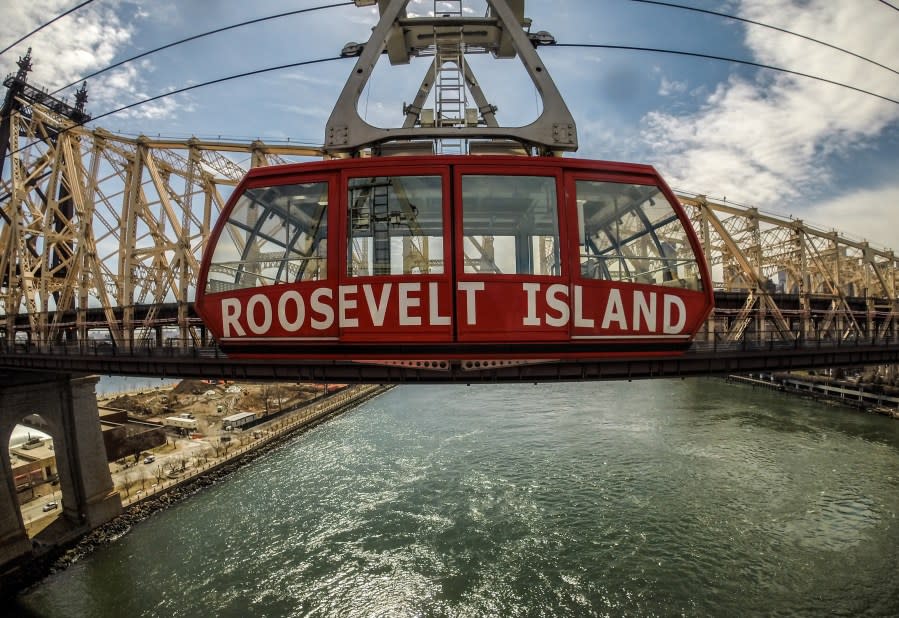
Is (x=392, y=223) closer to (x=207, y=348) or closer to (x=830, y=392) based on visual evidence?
→ (x=207, y=348)

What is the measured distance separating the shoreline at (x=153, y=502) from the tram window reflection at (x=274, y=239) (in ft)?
66.5

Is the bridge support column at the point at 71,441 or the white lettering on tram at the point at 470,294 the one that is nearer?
the white lettering on tram at the point at 470,294

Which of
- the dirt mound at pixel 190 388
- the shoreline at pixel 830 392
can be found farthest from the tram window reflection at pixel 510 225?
the dirt mound at pixel 190 388

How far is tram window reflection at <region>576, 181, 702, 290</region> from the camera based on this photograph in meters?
4.98

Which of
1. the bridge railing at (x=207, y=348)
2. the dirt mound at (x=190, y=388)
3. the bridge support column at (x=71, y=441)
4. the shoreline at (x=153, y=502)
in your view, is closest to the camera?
the bridge railing at (x=207, y=348)

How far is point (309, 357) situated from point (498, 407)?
36.2 meters

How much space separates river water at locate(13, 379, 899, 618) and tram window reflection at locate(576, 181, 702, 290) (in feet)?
46.1

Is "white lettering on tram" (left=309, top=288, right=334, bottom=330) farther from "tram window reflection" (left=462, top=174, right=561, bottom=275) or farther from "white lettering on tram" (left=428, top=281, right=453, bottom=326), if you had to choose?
"tram window reflection" (left=462, top=174, right=561, bottom=275)

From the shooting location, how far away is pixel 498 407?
39.5 metres

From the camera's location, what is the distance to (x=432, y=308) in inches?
185

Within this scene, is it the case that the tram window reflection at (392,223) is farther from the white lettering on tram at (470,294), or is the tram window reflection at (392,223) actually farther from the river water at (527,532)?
the river water at (527,532)

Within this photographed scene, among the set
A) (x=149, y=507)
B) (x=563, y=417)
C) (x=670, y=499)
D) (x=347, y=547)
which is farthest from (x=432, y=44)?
(x=563, y=417)

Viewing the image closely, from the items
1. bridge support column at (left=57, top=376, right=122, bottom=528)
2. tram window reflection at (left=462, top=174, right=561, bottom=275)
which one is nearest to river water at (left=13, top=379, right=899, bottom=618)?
bridge support column at (left=57, top=376, right=122, bottom=528)

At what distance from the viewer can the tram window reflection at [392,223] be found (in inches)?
191
